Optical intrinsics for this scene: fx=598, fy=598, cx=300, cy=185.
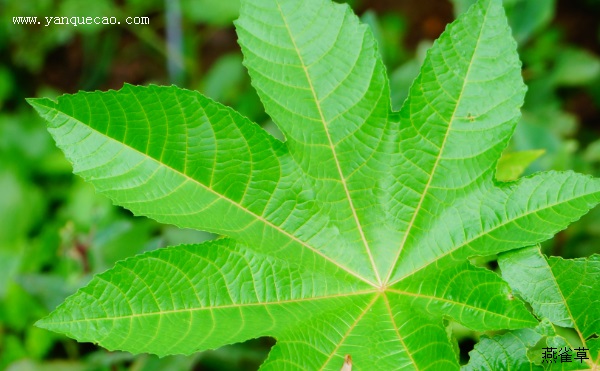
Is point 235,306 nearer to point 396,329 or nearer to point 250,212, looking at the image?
point 250,212

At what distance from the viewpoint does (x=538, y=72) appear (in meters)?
2.26

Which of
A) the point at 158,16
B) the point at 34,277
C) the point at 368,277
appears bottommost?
the point at 34,277

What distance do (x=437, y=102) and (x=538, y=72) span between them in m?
1.45

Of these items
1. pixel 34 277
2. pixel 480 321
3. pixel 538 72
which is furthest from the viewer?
pixel 538 72

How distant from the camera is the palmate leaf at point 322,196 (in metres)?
0.97

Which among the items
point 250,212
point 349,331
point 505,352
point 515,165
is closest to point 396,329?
point 349,331

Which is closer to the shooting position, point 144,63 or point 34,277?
point 34,277

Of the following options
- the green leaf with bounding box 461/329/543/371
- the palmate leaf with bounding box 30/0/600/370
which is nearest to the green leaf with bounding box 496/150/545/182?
the palmate leaf with bounding box 30/0/600/370

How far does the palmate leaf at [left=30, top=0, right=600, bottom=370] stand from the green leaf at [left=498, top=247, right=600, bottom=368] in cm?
5

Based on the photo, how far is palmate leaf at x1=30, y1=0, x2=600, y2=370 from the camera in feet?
3.17

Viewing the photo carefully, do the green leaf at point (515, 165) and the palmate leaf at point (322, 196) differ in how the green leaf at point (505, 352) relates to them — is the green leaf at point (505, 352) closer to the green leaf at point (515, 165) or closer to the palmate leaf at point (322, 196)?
the palmate leaf at point (322, 196)

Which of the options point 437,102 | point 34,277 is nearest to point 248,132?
point 437,102

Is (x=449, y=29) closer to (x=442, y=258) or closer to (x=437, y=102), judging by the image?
(x=437, y=102)

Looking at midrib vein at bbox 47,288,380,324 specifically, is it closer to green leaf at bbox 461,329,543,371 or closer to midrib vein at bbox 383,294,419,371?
midrib vein at bbox 383,294,419,371
